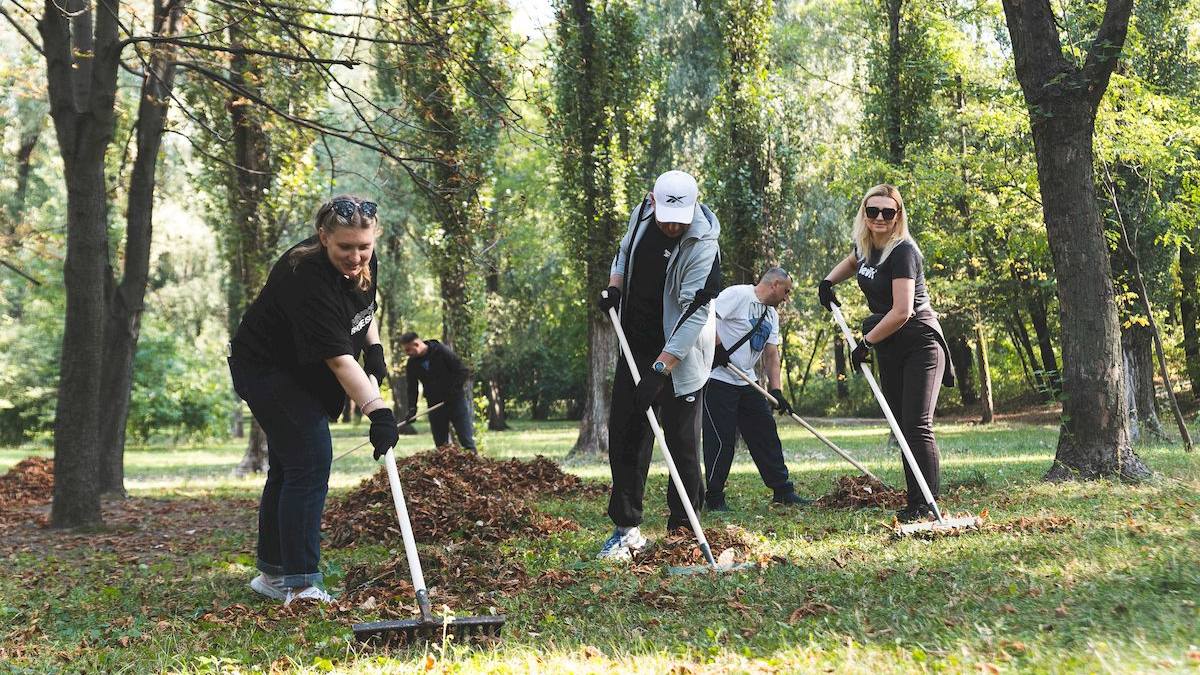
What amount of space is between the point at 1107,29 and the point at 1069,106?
2.10 ft

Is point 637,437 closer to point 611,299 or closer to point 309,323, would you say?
point 611,299

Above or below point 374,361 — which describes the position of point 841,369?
above

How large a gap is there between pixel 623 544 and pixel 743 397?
2805 millimetres

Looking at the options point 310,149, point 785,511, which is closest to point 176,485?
point 310,149

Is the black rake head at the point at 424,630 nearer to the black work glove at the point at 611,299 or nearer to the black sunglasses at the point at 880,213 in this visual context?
the black work glove at the point at 611,299

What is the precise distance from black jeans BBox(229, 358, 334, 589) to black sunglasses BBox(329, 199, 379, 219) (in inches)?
34.2

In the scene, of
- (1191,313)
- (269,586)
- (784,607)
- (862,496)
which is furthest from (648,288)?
(1191,313)

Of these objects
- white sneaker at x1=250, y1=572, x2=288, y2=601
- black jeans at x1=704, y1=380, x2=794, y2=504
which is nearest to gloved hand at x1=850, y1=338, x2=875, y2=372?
black jeans at x1=704, y1=380, x2=794, y2=504

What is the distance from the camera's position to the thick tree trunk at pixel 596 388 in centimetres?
1755

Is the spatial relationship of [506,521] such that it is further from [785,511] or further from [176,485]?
[176,485]

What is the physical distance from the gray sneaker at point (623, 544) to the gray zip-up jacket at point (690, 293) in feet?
2.87

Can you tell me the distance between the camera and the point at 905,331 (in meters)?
6.39

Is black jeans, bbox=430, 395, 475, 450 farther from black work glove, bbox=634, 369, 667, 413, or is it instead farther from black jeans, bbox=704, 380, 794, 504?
black work glove, bbox=634, 369, 667, 413

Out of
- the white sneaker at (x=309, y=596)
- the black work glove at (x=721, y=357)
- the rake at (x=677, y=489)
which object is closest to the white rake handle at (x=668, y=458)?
the rake at (x=677, y=489)
